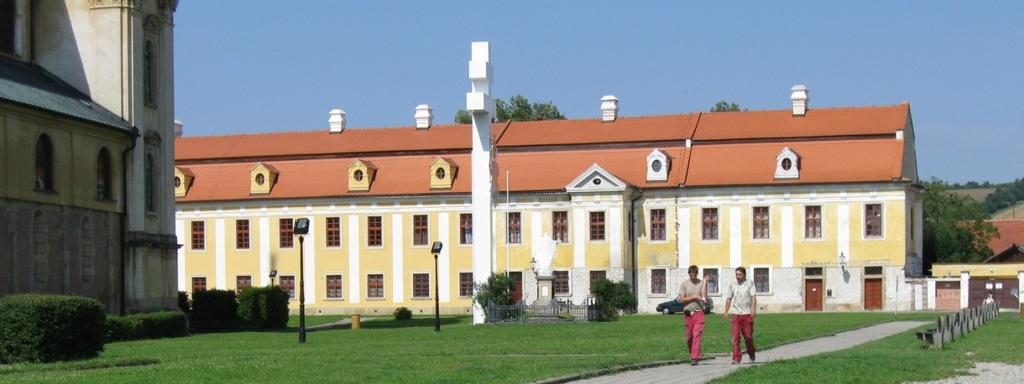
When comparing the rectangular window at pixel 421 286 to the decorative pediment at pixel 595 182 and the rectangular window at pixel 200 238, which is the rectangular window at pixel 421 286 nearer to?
the decorative pediment at pixel 595 182

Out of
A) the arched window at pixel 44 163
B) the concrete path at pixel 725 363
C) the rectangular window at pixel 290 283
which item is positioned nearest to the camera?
the concrete path at pixel 725 363

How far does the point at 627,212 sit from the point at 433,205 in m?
9.56

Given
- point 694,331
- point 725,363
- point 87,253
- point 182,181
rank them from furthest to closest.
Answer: point 182,181
point 87,253
point 725,363
point 694,331

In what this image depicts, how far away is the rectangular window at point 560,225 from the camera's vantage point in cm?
8200

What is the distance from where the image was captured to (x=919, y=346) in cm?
3344

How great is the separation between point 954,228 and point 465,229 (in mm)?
32664

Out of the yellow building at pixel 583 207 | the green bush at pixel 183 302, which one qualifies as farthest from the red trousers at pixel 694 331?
the yellow building at pixel 583 207

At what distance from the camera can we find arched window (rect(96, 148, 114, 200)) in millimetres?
50469

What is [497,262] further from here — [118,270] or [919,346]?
[919,346]

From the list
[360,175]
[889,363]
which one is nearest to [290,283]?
[360,175]

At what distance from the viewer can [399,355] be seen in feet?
105

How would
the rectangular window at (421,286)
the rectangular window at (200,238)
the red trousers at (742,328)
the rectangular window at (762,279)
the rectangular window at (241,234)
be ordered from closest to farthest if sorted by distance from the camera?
the red trousers at (742,328) < the rectangular window at (762,279) < the rectangular window at (421,286) < the rectangular window at (241,234) < the rectangular window at (200,238)

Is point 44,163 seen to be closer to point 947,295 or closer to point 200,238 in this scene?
point 200,238

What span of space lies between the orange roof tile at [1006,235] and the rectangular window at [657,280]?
1558 inches
